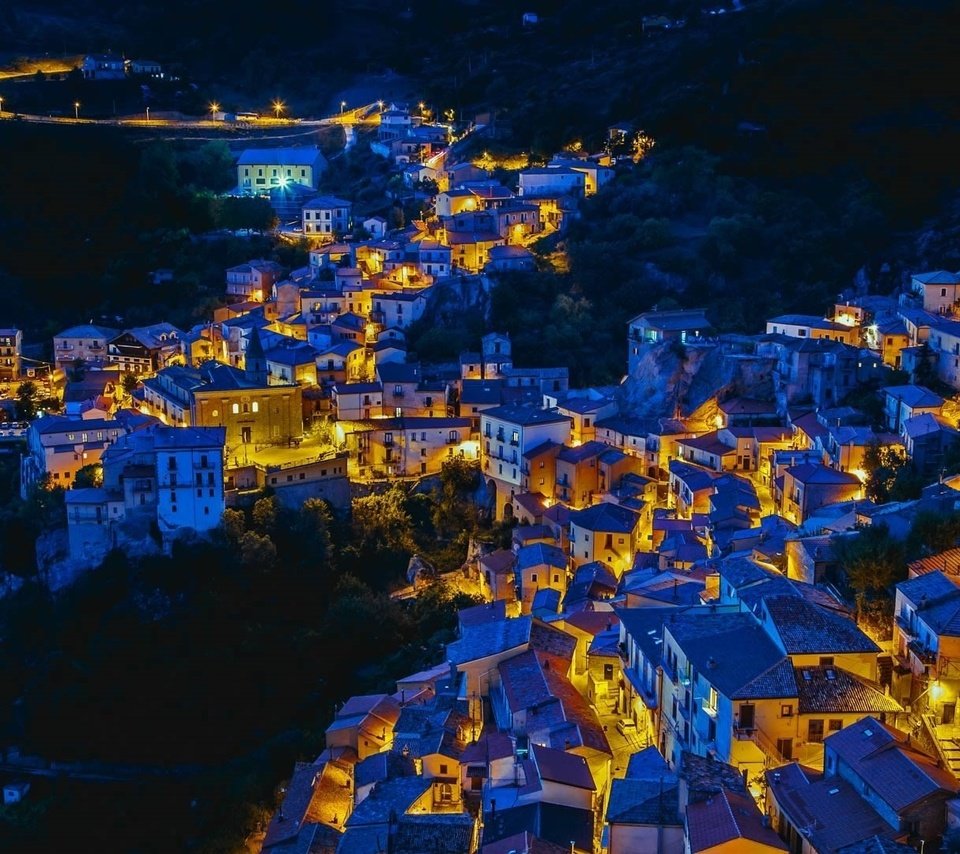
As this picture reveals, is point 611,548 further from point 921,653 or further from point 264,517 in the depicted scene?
point 921,653

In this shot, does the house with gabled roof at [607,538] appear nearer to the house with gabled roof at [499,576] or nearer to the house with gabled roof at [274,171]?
the house with gabled roof at [499,576]

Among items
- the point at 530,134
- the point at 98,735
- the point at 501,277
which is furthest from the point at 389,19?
the point at 98,735

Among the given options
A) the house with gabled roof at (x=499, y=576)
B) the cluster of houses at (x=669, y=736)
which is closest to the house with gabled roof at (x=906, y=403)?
the cluster of houses at (x=669, y=736)

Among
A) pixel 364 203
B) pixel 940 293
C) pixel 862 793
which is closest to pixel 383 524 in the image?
pixel 940 293

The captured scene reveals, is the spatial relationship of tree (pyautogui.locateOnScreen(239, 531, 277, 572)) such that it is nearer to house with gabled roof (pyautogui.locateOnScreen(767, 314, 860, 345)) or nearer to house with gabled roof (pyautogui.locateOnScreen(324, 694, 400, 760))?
house with gabled roof (pyautogui.locateOnScreen(324, 694, 400, 760))

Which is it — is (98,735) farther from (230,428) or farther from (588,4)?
(588,4)

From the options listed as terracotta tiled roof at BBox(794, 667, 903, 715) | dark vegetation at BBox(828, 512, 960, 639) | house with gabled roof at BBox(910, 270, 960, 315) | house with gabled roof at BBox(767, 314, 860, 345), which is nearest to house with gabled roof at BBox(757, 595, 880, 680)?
terracotta tiled roof at BBox(794, 667, 903, 715)
